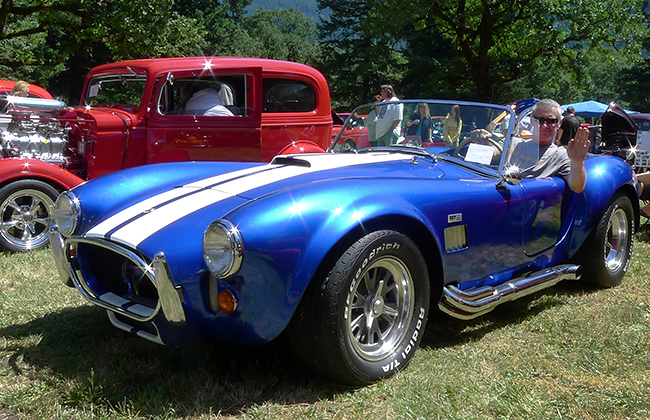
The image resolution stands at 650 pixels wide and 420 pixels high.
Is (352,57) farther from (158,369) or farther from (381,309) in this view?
(158,369)

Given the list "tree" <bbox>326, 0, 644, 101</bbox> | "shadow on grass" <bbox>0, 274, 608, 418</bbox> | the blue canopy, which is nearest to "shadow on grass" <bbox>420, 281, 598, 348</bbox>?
"shadow on grass" <bbox>0, 274, 608, 418</bbox>

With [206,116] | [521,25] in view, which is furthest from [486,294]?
[521,25]

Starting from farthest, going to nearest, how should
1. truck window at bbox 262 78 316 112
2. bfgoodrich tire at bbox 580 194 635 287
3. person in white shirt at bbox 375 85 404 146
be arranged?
truck window at bbox 262 78 316 112
bfgoodrich tire at bbox 580 194 635 287
person in white shirt at bbox 375 85 404 146

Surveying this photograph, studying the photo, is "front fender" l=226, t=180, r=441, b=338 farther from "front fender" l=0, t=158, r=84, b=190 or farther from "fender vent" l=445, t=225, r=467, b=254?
"front fender" l=0, t=158, r=84, b=190

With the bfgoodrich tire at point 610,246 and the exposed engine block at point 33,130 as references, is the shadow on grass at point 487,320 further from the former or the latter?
the exposed engine block at point 33,130

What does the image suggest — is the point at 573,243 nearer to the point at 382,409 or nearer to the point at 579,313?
the point at 579,313

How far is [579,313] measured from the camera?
3.76 m

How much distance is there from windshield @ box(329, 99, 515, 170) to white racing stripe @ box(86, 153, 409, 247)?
35cm

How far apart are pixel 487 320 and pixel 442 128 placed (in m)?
1.28

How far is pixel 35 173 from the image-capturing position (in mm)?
5242

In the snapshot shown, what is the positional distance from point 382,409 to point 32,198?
4.37 metres

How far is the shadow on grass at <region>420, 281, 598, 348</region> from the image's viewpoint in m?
3.25

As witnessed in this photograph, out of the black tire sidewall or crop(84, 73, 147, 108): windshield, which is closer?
the black tire sidewall

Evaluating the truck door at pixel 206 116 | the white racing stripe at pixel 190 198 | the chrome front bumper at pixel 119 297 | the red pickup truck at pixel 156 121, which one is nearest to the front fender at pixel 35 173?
the red pickup truck at pixel 156 121
